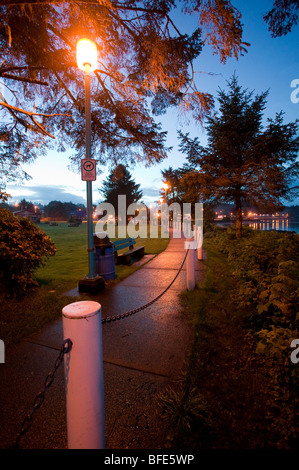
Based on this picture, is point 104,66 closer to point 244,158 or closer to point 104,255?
point 104,255

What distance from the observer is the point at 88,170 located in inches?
181

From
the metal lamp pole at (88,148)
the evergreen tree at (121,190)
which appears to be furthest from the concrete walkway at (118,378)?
the evergreen tree at (121,190)

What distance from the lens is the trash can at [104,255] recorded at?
5.92 meters

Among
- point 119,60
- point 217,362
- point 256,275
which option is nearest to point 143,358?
point 217,362

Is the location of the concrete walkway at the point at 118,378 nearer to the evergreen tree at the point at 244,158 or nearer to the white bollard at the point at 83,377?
the white bollard at the point at 83,377

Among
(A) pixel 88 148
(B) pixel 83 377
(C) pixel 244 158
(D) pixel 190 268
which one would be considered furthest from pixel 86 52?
(C) pixel 244 158

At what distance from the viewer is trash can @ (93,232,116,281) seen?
5922 millimetres

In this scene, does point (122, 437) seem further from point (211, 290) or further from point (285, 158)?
point (285, 158)

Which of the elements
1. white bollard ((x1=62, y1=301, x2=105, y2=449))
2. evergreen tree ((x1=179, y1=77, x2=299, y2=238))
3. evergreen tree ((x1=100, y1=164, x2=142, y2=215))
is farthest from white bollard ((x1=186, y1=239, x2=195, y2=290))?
evergreen tree ((x1=100, y1=164, x2=142, y2=215))

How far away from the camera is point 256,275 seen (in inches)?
137

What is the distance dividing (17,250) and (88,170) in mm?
→ 2208

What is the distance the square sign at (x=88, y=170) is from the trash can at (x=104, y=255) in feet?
6.02

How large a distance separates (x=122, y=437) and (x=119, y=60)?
7847 millimetres

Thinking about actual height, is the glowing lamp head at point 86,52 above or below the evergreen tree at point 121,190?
below
